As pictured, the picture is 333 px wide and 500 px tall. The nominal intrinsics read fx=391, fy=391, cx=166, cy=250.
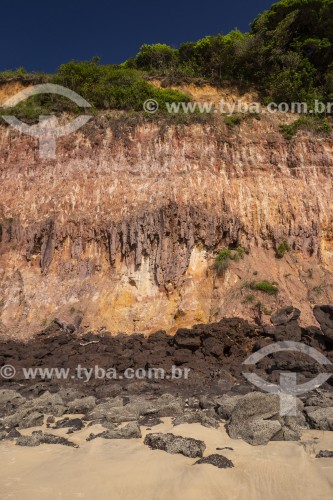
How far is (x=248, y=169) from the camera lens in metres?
23.2

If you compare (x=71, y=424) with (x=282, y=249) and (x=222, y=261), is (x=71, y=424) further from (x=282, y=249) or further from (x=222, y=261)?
(x=282, y=249)

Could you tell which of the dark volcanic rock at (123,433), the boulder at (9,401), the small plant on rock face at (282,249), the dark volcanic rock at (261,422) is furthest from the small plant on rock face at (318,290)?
the boulder at (9,401)

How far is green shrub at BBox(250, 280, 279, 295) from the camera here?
60.4ft

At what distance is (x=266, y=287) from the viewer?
18500mm

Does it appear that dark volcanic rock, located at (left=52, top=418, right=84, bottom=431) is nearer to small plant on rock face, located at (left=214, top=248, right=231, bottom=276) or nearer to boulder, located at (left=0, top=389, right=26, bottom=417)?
boulder, located at (left=0, top=389, right=26, bottom=417)

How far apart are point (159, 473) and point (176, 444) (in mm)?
854

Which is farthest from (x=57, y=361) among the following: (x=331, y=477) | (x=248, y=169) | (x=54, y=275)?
(x=248, y=169)

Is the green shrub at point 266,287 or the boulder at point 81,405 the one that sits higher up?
the green shrub at point 266,287

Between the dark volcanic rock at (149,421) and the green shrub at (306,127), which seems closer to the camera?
the dark volcanic rock at (149,421)

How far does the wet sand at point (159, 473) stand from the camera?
5.19 metres

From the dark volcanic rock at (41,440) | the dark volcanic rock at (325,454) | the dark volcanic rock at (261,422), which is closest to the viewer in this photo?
the dark volcanic rock at (325,454)

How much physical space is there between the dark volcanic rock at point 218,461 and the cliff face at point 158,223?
11926 mm

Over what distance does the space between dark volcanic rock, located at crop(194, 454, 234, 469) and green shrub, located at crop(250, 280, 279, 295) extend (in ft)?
42.4

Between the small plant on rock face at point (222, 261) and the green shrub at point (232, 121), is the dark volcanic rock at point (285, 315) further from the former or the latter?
the green shrub at point (232, 121)
